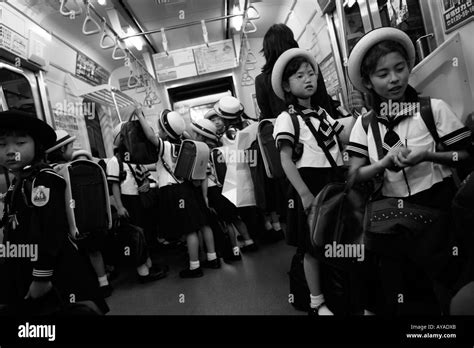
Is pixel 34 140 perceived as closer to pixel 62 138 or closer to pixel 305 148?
pixel 62 138

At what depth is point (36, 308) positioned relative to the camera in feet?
2.86

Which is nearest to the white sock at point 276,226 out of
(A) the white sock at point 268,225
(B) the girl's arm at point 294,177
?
(A) the white sock at point 268,225

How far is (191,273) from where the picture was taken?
1.41 metres

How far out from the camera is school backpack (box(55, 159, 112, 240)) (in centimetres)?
92

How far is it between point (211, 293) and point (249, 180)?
0.53m

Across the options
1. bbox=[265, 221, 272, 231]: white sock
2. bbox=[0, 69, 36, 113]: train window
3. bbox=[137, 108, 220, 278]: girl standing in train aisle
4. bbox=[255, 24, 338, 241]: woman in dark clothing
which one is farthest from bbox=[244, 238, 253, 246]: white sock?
bbox=[0, 69, 36, 113]: train window

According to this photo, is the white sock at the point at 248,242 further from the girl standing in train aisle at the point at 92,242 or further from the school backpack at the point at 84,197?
the school backpack at the point at 84,197

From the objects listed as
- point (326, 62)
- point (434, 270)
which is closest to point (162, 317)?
point (434, 270)

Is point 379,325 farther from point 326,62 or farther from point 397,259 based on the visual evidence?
point 326,62

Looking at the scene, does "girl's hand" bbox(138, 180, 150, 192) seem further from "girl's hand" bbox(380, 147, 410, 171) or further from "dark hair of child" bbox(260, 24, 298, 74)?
"girl's hand" bbox(380, 147, 410, 171)

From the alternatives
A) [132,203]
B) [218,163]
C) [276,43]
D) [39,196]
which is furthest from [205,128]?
[39,196]

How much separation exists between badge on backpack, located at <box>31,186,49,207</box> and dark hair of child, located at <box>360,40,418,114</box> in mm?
1057

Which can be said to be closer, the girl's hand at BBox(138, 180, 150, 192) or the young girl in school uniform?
the young girl in school uniform

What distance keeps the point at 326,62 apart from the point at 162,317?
1984 millimetres
